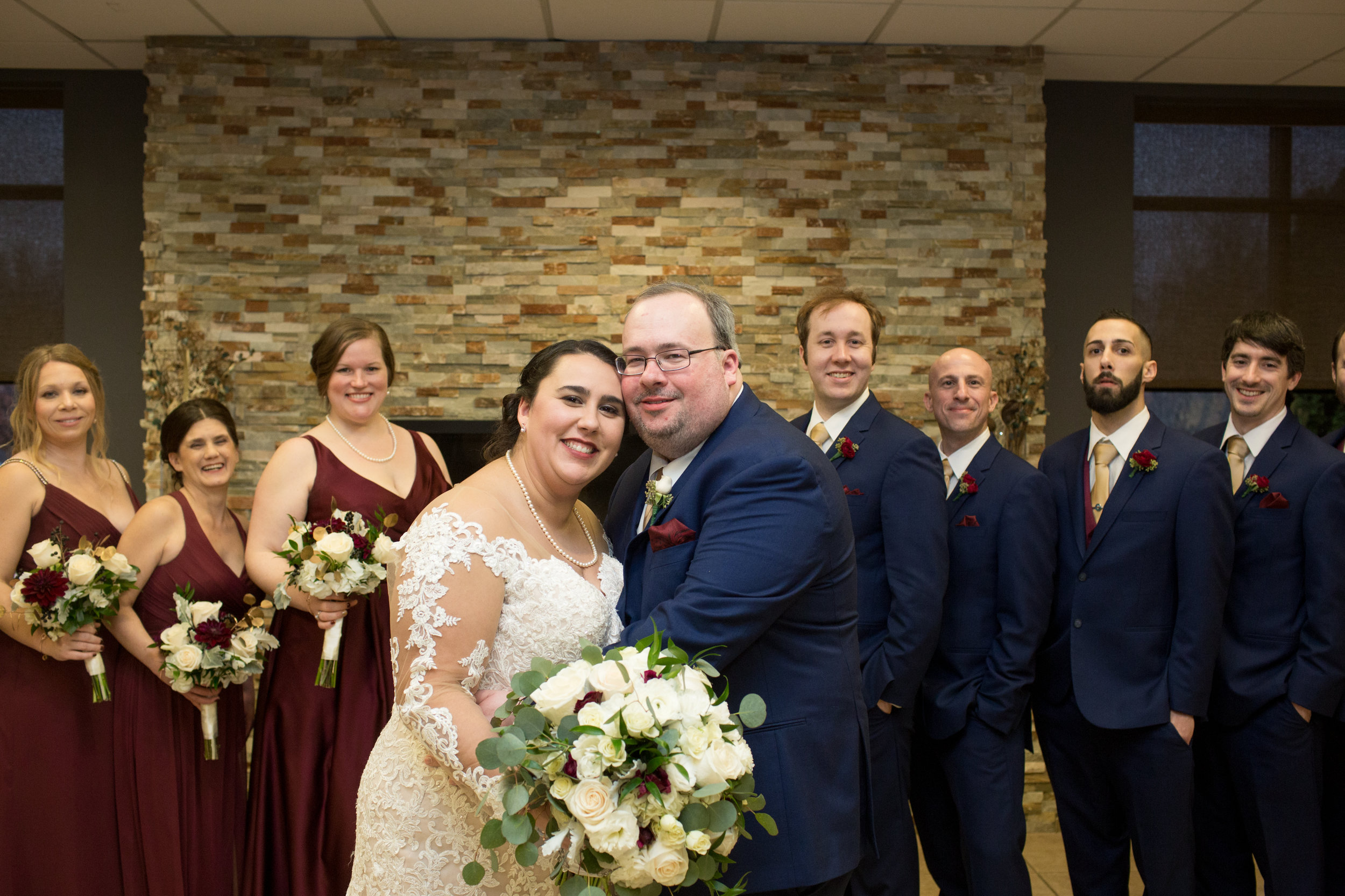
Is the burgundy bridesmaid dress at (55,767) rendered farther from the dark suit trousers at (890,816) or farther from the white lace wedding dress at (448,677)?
the dark suit trousers at (890,816)

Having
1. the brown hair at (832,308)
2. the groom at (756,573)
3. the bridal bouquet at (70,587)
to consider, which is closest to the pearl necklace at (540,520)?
the groom at (756,573)

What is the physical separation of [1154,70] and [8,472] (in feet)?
19.9

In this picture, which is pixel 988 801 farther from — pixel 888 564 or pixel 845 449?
pixel 845 449

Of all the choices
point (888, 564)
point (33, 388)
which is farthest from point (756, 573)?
point (33, 388)

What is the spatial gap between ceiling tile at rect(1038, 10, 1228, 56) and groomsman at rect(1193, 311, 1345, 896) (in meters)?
2.32

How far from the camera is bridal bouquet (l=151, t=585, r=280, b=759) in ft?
10.6

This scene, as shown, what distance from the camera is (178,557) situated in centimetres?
347

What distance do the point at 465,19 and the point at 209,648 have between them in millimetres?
3434

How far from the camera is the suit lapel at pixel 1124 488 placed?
323cm

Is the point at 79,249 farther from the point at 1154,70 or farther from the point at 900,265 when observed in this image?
the point at 1154,70

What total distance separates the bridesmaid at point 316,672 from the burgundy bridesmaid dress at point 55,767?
0.50m

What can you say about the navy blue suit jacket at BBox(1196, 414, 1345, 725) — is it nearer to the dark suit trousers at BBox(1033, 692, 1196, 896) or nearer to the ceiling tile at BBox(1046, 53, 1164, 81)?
the dark suit trousers at BBox(1033, 692, 1196, 896)

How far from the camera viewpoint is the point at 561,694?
153 centimetres

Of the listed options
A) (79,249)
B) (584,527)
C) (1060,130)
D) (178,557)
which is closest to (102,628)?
(178,557)
